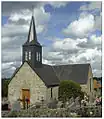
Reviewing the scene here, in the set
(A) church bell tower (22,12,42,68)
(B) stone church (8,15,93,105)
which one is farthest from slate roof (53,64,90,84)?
(A) church bell tower (22,12,42,68)

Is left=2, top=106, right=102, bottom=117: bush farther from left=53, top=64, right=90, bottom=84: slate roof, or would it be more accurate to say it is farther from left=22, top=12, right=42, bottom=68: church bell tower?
left=22, top=12, right=42, bottom=68: church bell tower

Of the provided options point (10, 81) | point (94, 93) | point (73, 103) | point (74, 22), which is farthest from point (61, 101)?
point (74, 22)

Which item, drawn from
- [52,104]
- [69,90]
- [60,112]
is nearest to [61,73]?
[69,90]

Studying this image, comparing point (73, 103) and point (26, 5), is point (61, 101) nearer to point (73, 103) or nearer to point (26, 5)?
point (73, 103)

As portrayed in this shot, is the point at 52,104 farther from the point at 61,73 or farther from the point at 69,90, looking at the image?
the point at 61,73

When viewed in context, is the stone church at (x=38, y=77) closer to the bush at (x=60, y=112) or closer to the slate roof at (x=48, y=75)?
the slate roof at (x=48, y=75)
